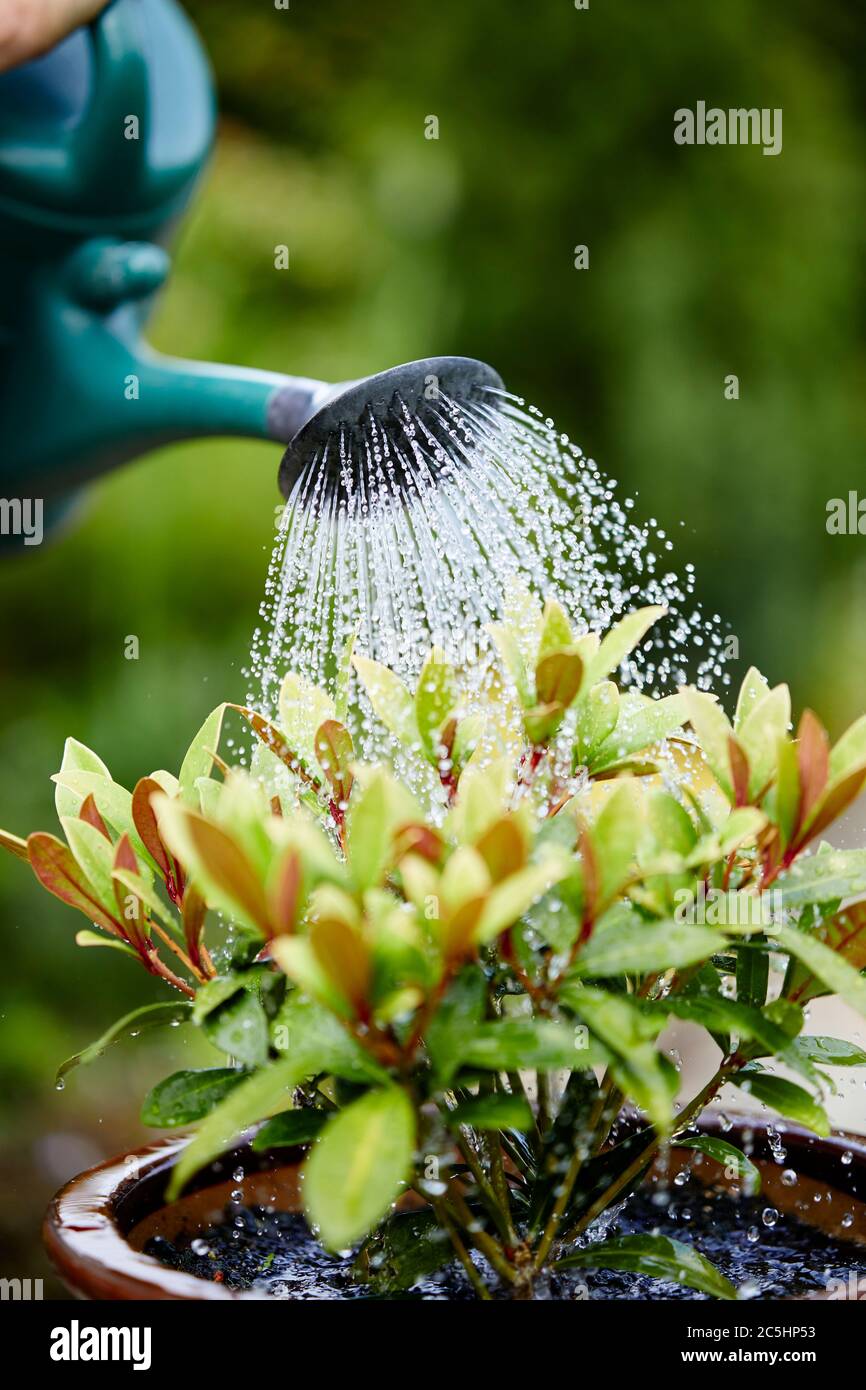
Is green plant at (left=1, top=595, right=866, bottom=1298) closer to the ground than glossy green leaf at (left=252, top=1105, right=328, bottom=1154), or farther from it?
farther from it

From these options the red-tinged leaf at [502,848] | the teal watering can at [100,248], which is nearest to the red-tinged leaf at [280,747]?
the red-tinged leaf at [502,848]

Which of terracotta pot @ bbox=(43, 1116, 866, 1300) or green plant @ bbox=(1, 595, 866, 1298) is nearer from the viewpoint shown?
green plant @ bbox=(1, 595, 866, 1298)

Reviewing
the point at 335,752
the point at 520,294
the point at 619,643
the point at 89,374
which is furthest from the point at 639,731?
the point at 520,294

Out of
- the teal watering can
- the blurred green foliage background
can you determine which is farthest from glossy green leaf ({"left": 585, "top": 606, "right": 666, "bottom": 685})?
the blurred green foliage background

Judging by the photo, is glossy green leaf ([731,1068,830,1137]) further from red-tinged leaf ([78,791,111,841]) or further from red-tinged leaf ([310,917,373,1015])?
red-tinged leaf ([78,791,111,841])

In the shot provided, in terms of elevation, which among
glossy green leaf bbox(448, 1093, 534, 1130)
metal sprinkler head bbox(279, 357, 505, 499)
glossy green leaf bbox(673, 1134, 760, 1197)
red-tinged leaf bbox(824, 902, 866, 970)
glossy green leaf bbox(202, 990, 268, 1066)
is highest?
metal sprinkler head bbox(279, 357, 505, 499)

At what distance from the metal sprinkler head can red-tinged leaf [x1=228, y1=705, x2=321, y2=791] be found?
22 centimetres

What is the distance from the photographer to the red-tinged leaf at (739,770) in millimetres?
565

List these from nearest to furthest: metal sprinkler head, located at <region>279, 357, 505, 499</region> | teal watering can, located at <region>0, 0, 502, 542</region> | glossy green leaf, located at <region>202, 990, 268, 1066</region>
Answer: glossy green leaf, located at <region>202, 990, 268, 1066</region> < metal sprinkler head, located at <region>279, 357, 505, 499</region> < teal watering can, located at <region>0, 0, 502, 542</region>

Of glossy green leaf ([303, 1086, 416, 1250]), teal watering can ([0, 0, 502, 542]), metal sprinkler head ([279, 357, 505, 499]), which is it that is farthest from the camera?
teal watering can ([0, 0, 502, 542])

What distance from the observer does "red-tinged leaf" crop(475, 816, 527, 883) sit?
479mm

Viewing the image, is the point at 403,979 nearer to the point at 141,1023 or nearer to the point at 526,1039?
the point at 526,1039

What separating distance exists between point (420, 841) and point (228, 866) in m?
0.08

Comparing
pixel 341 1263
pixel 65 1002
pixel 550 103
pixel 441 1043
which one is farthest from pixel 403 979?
pixel 550 103
